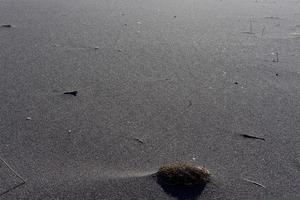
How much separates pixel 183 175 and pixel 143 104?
2.07 ft

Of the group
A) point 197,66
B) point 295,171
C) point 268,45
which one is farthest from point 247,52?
point 295,171

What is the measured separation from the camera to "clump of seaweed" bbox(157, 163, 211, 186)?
1.43 meters

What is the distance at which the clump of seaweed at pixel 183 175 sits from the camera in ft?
4.70

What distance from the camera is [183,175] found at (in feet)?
4.73

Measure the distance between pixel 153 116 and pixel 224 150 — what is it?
1.28ft

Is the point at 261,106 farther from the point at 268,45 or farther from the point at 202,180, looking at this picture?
the point at 268,45

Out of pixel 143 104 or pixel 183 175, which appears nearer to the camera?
pixel 183 175

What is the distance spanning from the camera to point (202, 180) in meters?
1.45

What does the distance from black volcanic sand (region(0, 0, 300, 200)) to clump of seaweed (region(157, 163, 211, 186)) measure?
3 centimetres

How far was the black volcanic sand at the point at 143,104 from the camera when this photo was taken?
4.84 ft

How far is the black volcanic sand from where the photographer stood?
148cm

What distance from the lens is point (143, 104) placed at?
2.01 meters

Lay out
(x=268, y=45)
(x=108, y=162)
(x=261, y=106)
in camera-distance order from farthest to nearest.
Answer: (x=268, y=45)
(x=261, y=106)
(x=108, y=162)

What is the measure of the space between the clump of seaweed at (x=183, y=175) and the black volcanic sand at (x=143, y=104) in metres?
0.03
